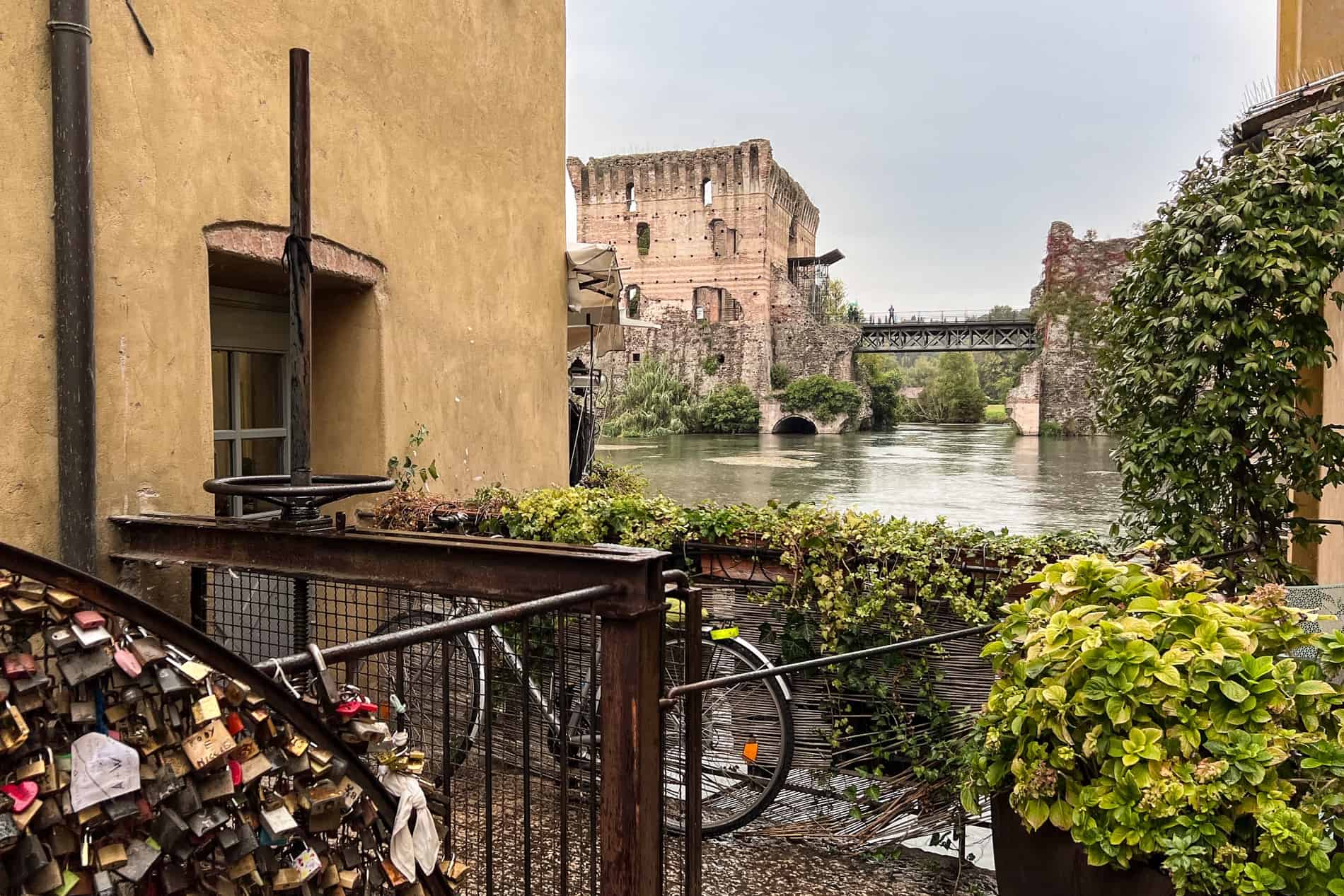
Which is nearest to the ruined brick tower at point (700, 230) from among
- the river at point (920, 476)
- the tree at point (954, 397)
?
the tree at point (954, 397)

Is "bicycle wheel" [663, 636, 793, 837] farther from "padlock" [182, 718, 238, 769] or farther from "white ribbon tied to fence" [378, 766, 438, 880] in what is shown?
"padlock" [182, 718, 238, 769]

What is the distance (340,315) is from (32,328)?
167cm

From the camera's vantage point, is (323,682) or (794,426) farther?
(794,426)

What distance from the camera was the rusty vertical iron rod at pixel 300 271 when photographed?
8.05 feet

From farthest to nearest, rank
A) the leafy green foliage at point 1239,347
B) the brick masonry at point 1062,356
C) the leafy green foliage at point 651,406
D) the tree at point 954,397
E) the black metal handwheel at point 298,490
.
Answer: the tree at point 954,397 → the leafy green foliage at point 651,406 → the brick masonry at point 1062,356 → the leafy green foliage at point 1239,347 → the black metal handwheel at point 298,490

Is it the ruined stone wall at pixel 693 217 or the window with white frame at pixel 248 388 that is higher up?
the ruined stone wall at pixel 693 217

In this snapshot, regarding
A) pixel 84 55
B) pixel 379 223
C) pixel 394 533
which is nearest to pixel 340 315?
pixel 379 223

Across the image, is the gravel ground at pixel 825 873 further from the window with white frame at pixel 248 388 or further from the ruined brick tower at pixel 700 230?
the ruined brick tower at pixel 700 230

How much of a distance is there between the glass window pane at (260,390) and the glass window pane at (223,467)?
0.46 ft

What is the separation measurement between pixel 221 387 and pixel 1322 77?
19.2ft

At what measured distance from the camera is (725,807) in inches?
134

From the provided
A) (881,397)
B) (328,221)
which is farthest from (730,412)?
(328,221)

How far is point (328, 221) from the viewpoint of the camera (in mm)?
4090

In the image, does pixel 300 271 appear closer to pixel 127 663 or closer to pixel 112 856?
pixel 127 663
